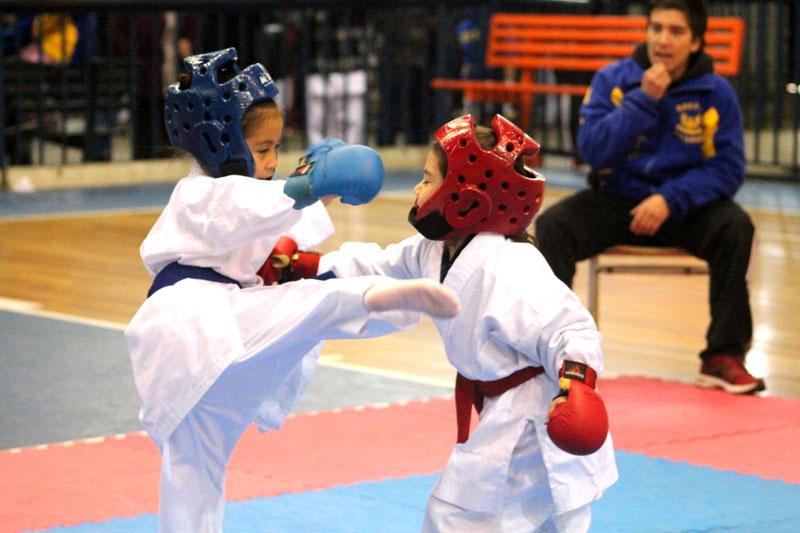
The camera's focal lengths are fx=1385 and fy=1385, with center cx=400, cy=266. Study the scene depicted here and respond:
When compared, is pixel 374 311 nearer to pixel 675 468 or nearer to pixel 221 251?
pixel 221 251

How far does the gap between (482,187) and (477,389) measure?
0.44 metres

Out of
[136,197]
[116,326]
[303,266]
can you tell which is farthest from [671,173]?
[136,197]

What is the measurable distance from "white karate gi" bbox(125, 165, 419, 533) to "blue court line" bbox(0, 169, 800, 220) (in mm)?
6397

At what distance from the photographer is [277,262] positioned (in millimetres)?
3205

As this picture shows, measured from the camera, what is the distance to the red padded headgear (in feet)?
9.47

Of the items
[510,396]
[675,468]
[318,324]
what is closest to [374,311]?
[318,324]

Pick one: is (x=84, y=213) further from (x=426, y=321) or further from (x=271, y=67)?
(x=426, y=321)

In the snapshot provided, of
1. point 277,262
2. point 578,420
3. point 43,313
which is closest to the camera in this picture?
point 578,420

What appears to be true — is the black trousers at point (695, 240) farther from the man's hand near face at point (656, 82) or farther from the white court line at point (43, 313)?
the white court line at point (43, 313)

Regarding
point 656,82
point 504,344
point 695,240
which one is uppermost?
point 656,82

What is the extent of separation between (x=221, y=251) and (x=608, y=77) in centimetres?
309

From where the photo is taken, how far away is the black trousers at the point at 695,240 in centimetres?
518

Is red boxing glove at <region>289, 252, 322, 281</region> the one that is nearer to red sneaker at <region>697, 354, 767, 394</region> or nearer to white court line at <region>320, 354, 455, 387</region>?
white court line at <region>320, 354, 455, 387</region>

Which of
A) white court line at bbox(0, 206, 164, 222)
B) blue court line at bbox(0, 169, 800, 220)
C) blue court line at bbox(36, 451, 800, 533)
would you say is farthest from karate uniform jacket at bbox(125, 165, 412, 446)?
blue court line at bbox(0, 169, 800, 220)
